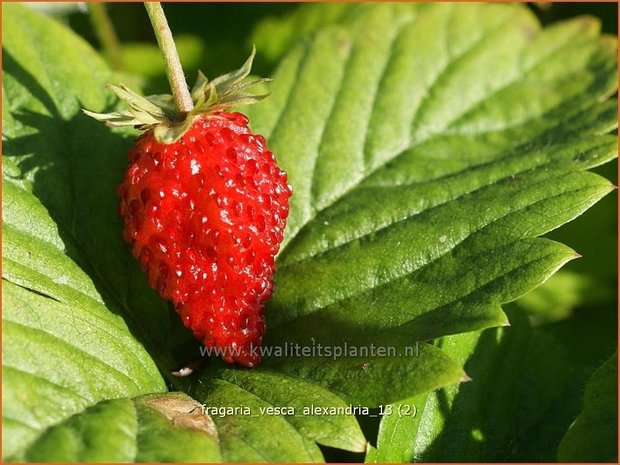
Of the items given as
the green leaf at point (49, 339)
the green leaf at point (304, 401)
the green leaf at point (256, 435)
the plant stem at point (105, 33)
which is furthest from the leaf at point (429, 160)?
the plant stem at point (105, 33)

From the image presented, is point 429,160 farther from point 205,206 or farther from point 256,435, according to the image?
point 256,435

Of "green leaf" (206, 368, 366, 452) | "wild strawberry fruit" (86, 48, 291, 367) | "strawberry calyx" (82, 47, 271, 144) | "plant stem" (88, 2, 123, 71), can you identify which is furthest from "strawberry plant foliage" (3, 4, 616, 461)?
"plant stem" (88, 2, 123, 71)

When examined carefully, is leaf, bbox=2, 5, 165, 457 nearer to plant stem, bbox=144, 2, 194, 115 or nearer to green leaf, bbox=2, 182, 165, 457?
green leaf, bbox=2, 182, 165, 457

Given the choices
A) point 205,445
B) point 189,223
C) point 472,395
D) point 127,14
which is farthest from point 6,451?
point 127,14

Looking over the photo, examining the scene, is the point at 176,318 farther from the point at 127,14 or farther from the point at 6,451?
the point at 127,14

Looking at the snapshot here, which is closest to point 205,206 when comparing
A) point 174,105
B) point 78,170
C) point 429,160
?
point 174,105

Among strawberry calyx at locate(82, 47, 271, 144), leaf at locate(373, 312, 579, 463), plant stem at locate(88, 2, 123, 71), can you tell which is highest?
strawberry calyx at locate(82, 47, 271, 144)
